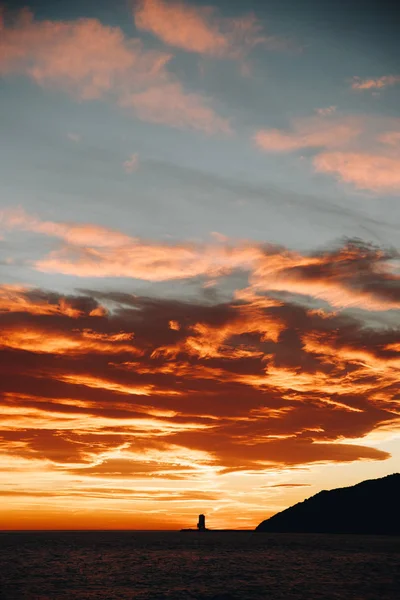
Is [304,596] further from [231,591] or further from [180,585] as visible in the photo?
[180,585]

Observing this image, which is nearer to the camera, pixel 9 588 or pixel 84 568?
pixel 9 588

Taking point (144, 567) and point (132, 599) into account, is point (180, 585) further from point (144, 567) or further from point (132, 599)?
point (144, 567)

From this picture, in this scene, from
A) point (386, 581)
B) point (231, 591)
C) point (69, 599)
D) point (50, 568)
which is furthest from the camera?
point (50, 568)

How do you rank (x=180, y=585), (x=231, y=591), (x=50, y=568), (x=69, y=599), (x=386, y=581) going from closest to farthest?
(x=69, y=599)
(x=231, y=591)
(x=180, y=585)
(x=386, y=581)
(x=50, y=568)

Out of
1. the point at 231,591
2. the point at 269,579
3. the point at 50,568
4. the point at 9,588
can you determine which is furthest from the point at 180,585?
the point at 50,568

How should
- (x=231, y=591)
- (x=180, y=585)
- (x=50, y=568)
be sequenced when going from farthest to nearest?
1. (x=50, y=568)
2. (x=180, y=585)
3. (x=231, y=591)

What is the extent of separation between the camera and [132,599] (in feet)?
238

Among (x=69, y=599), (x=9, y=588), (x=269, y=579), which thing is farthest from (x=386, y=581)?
(x=9, y=588)

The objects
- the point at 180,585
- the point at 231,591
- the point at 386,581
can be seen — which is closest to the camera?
the point at 231,591

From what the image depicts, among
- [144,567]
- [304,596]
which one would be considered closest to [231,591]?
[304,596]

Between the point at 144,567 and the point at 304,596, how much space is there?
2325 inches

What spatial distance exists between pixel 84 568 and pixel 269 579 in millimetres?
43525

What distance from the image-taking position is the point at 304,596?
244 ft

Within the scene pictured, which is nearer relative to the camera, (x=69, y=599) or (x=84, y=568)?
(x=69, y=599)
